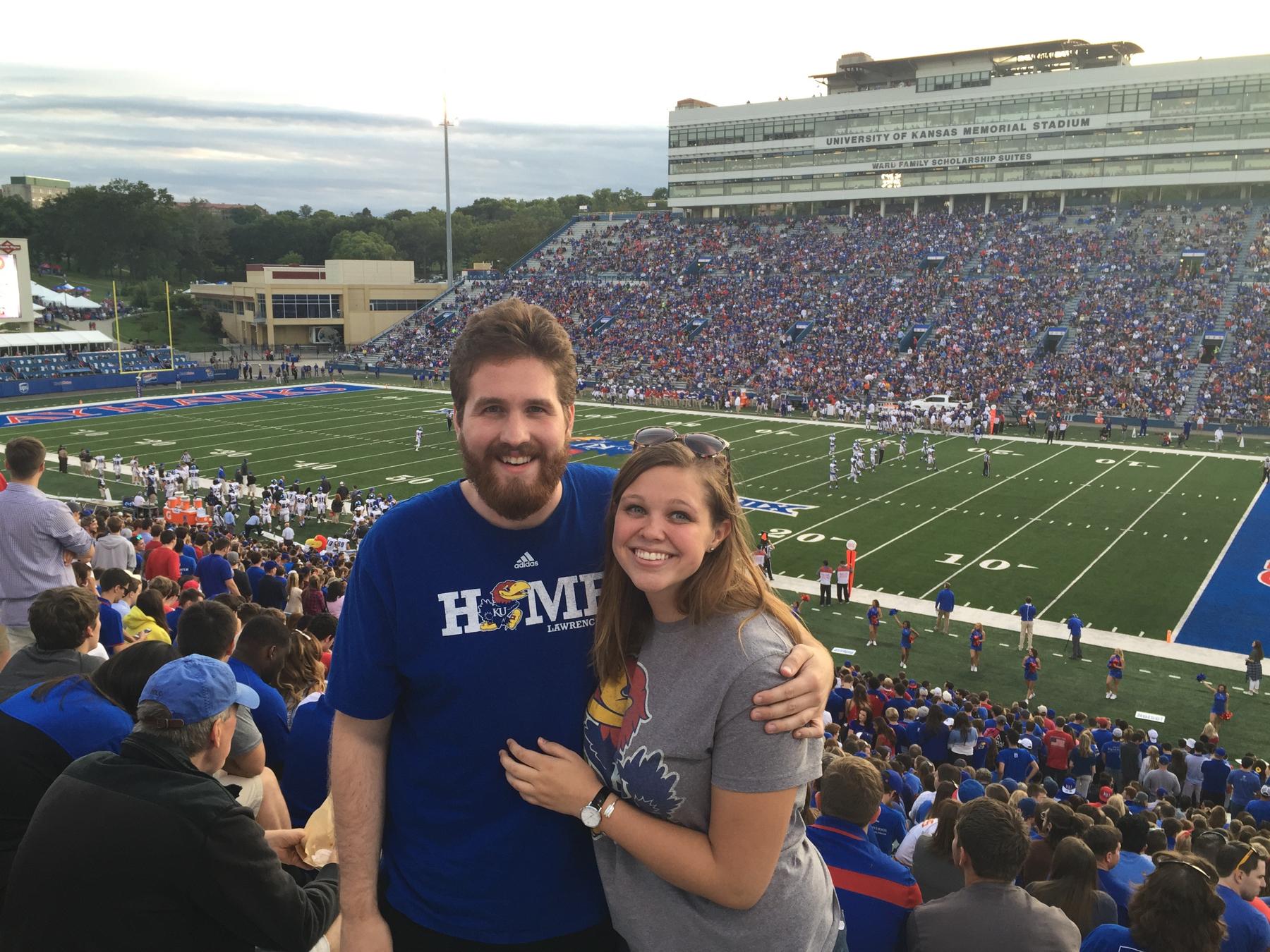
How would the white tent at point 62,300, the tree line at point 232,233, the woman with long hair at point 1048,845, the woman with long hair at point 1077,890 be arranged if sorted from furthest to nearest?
the tree line at point 232,233 → the white tent at point 62,300 → the woman with long hair at point 1048,845 → the woman with long hair at point 1077,890

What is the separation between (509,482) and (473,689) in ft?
1.61

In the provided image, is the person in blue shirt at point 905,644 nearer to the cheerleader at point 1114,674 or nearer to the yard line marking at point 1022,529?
the cheerleader at point 1114,674

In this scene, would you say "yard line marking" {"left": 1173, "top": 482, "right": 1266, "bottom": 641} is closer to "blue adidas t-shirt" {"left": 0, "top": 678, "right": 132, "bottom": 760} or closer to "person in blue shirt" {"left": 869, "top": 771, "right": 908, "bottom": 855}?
"person in blue shirt" {"left": 869, "top": 771, "right": 908, "bottom": 855}

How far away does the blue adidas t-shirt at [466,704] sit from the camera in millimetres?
2316

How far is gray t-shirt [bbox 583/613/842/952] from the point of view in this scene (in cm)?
219

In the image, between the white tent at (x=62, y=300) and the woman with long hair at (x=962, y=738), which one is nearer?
the woman with long hair at (x=962, y=738)

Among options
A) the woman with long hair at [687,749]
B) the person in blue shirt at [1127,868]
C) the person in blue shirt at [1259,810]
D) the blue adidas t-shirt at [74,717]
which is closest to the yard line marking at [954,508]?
the person in blue shirt at [1259,810]

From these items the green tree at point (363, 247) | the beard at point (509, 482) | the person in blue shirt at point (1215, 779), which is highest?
the green tree at point (363, 247)

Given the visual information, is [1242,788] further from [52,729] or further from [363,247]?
[363,247]

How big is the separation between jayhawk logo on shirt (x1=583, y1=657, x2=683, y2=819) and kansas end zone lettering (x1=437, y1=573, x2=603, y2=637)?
18 cm

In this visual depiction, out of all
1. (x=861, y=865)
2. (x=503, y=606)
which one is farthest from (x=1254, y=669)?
(x=503, y=606)

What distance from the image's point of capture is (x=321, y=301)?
71.3 metres

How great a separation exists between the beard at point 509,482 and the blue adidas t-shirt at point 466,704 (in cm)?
10

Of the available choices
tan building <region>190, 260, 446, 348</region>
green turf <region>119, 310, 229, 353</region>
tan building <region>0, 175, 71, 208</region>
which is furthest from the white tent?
tan building <region>0, 175, 71, 208</region>
